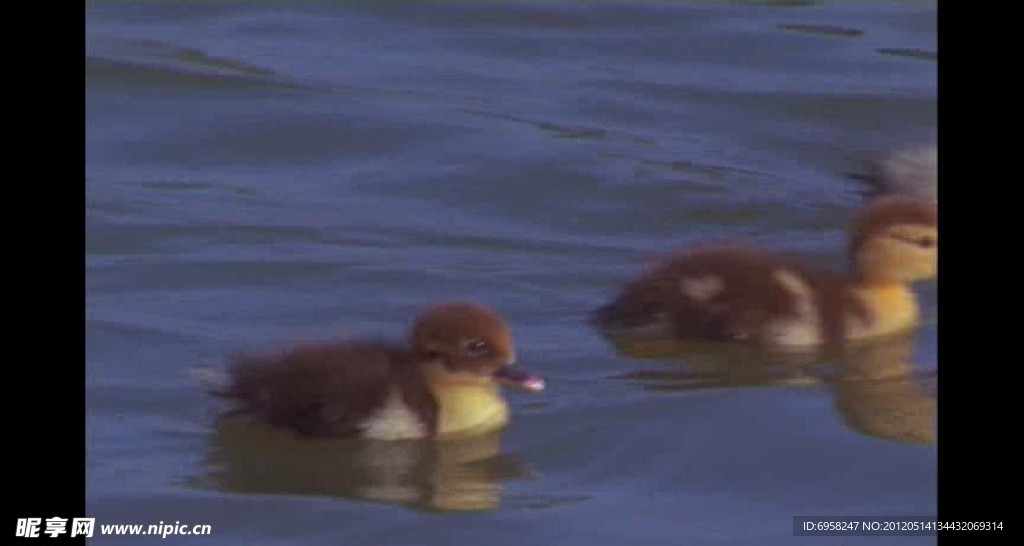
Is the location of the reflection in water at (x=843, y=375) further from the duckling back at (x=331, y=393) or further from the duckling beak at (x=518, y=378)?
the duckling back at (x=331, y=393)

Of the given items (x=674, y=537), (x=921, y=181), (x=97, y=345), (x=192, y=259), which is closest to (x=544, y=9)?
(x=921, y=181)

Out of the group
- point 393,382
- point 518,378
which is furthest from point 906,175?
point 393,382

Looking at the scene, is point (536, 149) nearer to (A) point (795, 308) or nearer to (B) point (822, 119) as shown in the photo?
(B) point (822, 119)

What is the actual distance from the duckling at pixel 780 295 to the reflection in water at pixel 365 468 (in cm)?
79

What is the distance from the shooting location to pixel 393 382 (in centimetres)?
541

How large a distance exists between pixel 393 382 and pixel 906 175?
2752mm

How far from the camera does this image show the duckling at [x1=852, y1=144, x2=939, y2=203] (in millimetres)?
7496

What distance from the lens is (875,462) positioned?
5.30 m

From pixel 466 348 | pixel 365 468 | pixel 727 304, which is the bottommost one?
pixel 365 468

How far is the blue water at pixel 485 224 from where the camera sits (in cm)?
511

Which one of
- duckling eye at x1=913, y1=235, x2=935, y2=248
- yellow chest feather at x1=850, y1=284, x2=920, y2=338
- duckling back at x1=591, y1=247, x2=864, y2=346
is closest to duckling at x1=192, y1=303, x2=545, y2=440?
duckling back at x1=591, y1=247, x2=864, y2=346

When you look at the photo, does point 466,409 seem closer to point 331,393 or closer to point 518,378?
point 518,378

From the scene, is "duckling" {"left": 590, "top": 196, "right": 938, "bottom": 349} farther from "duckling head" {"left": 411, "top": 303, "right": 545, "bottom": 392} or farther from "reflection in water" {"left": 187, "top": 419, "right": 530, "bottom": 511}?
"reflection in water" {"left": 187, "top": 419, "right": 530, "bottom": 511}

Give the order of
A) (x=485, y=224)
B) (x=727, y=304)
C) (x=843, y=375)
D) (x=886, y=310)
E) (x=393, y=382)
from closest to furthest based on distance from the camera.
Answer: (x=393, y=382)
(x=843, y=375)
(x=727, y=304)
(x=886, y=310)
(x=485, y=224)
